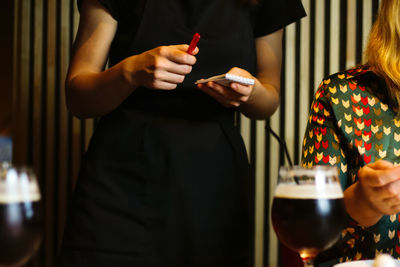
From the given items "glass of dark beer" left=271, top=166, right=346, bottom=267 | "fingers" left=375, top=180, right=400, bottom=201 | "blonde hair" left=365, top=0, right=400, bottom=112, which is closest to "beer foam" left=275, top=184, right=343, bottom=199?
"glass of dark beer" left=271, top=166, right=346, bottom=267

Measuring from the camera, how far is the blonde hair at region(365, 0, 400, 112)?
4.47ft

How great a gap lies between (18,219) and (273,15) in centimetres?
108

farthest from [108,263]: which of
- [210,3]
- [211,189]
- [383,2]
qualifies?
[383,2]

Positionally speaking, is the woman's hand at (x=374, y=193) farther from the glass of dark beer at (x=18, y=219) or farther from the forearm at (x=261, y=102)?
the glass of dark beer at (x=18, y=219)

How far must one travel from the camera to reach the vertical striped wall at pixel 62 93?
282 centimetres

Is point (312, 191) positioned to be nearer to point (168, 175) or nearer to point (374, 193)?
point (374, 193)

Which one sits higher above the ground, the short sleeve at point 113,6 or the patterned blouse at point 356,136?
the short sleeve at point 113,6

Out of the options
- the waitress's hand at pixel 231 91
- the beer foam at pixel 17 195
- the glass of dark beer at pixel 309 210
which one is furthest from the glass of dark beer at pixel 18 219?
the waitress's hand at pixel 231 91

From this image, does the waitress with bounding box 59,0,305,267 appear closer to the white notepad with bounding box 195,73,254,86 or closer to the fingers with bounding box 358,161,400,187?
A: the white notepad with bounding box 195,73,254,86

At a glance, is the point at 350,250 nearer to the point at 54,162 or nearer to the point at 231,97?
the point at 231,97

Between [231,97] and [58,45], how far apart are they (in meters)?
1.83

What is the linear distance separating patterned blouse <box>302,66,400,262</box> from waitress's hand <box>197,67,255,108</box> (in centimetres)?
24

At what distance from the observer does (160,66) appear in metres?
1.16

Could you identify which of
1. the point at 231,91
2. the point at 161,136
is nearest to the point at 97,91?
the point at 161,136
